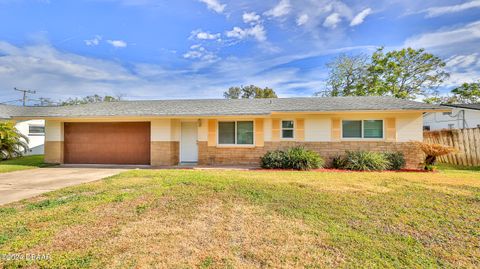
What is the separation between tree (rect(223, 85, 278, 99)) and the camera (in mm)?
34906

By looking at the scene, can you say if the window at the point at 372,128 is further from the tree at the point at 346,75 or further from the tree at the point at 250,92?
the tree at the point at 250,92

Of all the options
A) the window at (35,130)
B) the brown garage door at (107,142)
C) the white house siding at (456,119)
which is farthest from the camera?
the white house siding at (456,119)

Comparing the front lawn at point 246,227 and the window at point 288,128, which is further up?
the window at point 288,128

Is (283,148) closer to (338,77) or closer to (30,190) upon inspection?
(30,190)

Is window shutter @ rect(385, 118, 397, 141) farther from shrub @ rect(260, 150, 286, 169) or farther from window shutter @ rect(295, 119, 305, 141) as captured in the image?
shrub @ rect(260, 150, 286, 169)

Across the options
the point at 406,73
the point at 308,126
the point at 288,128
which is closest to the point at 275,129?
the point at 288,128

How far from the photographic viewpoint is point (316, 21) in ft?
42.3

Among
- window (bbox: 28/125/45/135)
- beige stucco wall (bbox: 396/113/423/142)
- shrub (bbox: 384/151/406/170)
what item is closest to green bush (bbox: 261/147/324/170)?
shrub (bbox: 384/151/406/170)

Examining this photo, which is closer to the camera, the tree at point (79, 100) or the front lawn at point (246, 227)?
the front lawn at point (246, 227)

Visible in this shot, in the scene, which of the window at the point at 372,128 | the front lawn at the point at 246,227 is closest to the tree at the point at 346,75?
the window at the point at 372,128

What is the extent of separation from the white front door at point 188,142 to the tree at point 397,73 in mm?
21096

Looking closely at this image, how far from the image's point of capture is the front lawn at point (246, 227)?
9.80 feet

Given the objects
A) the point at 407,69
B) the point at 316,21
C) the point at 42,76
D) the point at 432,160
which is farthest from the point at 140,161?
the point at 407,69

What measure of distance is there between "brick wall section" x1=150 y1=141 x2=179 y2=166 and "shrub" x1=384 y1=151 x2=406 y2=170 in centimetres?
1037
